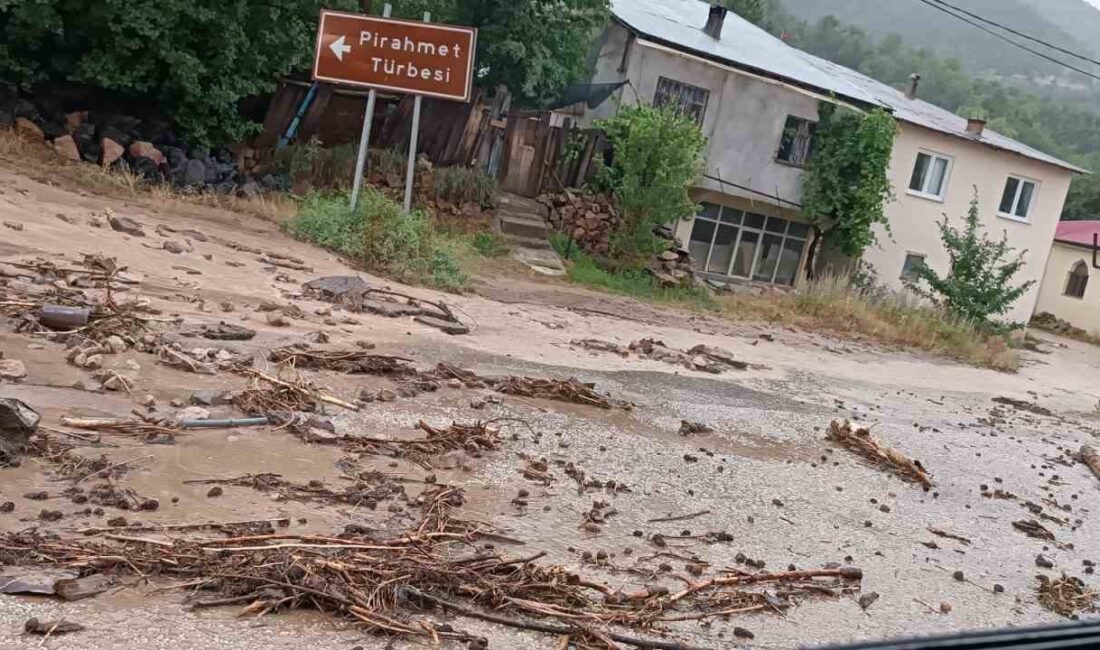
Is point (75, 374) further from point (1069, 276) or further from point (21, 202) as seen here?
point (1069, 276)

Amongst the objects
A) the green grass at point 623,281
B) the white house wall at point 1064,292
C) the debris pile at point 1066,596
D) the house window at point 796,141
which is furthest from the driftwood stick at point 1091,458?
the white house wall at point 1064,292

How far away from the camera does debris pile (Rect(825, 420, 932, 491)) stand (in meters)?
7.77

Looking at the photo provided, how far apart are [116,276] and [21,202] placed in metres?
3.52

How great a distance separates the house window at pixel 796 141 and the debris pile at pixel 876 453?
59.1 feet

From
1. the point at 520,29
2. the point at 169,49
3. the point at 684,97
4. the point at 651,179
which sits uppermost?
the point at 520,29

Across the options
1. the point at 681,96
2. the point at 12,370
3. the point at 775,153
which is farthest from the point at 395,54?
the point at 775,153

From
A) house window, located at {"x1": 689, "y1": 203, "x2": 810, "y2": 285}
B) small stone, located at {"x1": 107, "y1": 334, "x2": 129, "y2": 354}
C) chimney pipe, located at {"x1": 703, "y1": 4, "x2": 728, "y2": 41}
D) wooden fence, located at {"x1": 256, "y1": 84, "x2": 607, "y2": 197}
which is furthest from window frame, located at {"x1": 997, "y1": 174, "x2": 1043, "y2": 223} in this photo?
small stone, located at {"x1": 107, "y1": 334, "x2": 129, "y2": 354}

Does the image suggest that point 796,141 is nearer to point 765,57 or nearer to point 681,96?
point 765,57

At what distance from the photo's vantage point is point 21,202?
11703 millimetres

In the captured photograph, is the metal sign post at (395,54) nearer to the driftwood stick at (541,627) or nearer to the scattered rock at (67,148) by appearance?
the scattered rock at (67,148)

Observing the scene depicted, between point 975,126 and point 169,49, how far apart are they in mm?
22202

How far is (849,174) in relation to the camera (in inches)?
1008

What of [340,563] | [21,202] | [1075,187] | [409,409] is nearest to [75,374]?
[409,409]

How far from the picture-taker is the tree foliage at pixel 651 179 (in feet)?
65.0
